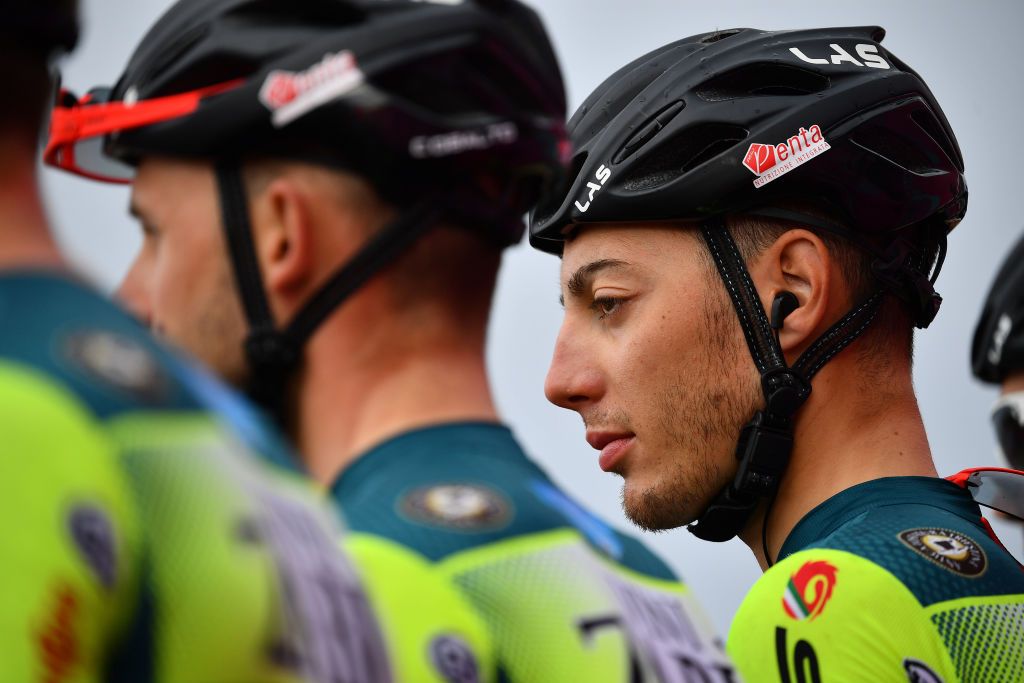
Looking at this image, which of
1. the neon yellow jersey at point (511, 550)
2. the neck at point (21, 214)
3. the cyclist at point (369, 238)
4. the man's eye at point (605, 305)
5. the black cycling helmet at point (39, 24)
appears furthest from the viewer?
the man's eye at point (605, 305)

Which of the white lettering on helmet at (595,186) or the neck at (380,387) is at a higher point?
the white lettering on helmet at (595,186)

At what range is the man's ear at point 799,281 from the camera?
5594 mm

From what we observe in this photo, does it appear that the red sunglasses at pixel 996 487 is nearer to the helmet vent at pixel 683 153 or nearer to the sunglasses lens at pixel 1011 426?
the helmet vent at pixel 683 153

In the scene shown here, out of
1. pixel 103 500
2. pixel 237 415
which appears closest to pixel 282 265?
pixel 237 415

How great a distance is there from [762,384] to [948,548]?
3.47 feet

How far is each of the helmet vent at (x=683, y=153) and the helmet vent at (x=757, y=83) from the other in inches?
6.9

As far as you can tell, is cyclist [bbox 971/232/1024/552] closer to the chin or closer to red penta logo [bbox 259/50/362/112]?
the chin

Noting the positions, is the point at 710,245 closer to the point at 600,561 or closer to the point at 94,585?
the point at 600,561

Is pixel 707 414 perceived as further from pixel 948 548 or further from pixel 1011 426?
pixel 1011 426

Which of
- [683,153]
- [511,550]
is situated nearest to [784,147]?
[683,153]

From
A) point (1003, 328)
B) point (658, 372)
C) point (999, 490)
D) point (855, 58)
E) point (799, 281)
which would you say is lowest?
point (1003, 328)

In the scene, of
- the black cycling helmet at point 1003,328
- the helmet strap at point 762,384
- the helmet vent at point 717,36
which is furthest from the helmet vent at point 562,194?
the black cycling helmet at point 1003,328

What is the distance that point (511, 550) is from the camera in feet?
10.7

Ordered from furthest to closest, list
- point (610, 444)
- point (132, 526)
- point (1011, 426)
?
point (1011, 426)
point (610, 444)
point (132, 526)
